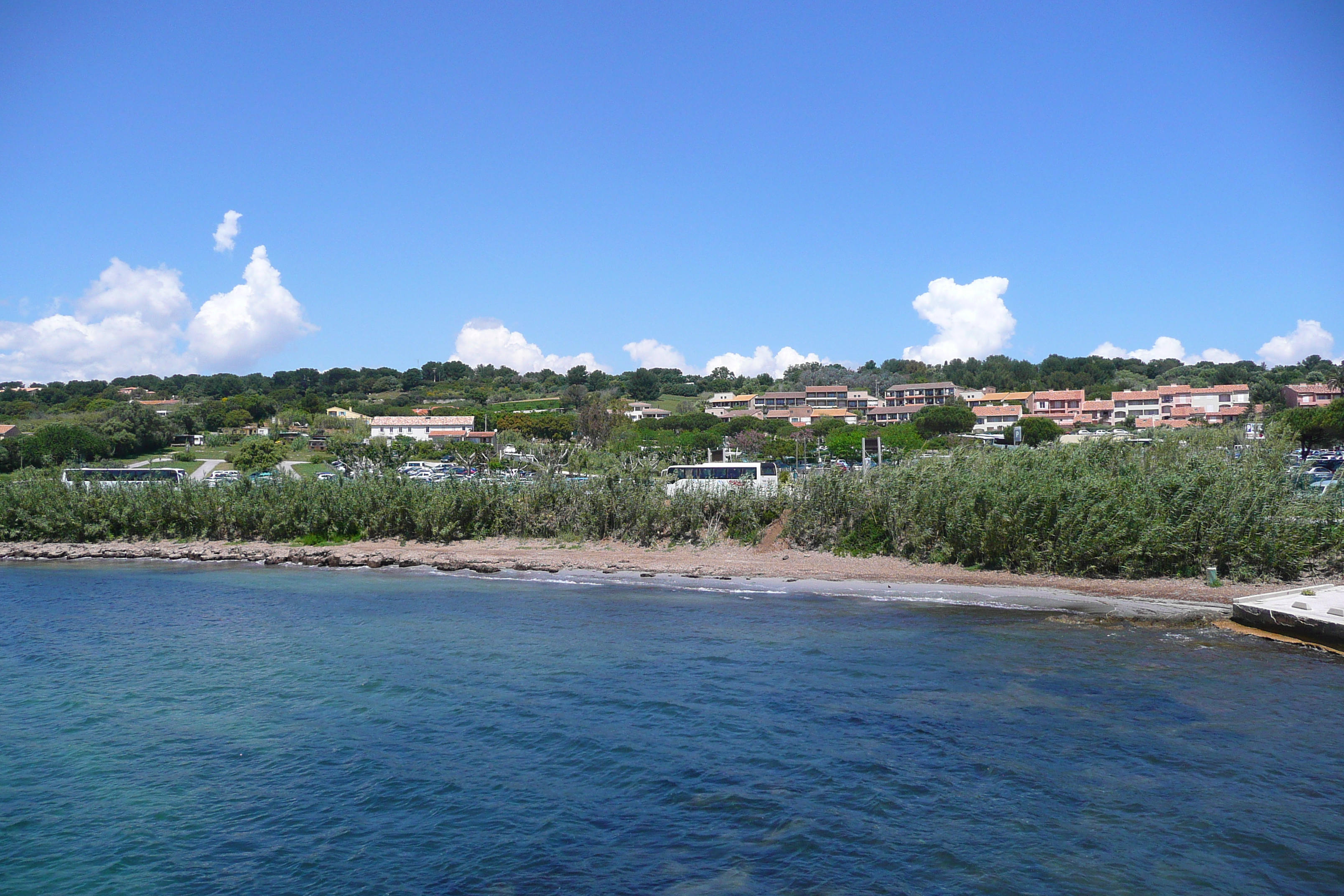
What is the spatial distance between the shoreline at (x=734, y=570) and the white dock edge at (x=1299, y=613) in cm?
77

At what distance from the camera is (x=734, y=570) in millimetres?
21859

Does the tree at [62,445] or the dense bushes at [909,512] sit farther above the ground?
the tree at [62,445]

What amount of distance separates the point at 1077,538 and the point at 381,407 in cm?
12320

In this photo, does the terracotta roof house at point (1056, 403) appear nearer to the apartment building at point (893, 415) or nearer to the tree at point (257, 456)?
the apartment building at point (893, 415)

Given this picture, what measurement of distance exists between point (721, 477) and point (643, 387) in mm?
121674

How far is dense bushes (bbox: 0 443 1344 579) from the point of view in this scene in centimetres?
1773

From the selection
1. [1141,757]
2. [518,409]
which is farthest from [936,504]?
[518,409]

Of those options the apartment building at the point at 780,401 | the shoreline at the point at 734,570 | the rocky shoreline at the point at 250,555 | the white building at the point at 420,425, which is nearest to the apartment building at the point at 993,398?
the apartment building at the point at 780,401

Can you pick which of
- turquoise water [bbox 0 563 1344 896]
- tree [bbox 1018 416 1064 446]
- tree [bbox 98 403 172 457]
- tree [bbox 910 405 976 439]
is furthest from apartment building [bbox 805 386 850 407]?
turquoise water [bbox 0 563 1344 896]

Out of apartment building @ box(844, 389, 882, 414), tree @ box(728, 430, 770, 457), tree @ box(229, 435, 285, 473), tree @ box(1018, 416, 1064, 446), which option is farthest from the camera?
apartment building @ box(844, 389, 882, 414)

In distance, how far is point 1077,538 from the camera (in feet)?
61.2

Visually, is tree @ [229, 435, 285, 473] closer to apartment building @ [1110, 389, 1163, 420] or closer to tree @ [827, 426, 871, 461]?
tree @ [827, 426, 871, 461]

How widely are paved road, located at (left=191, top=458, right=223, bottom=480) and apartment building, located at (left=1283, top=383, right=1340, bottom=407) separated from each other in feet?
298

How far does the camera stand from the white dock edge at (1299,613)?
13281mm
